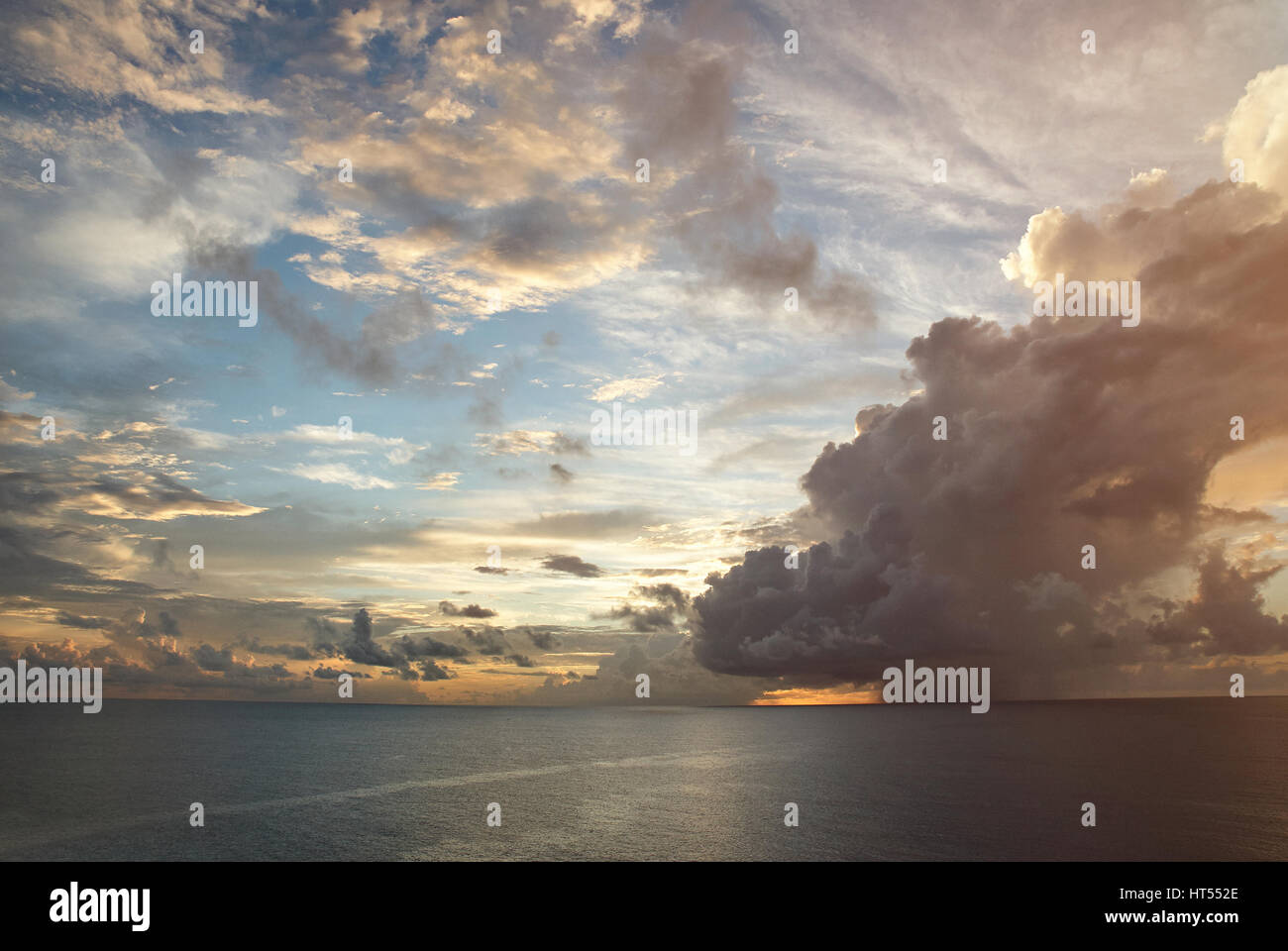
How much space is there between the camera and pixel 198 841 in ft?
226

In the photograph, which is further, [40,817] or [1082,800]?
[1082,800]

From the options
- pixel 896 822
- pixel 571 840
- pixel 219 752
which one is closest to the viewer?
pixel 571 840
